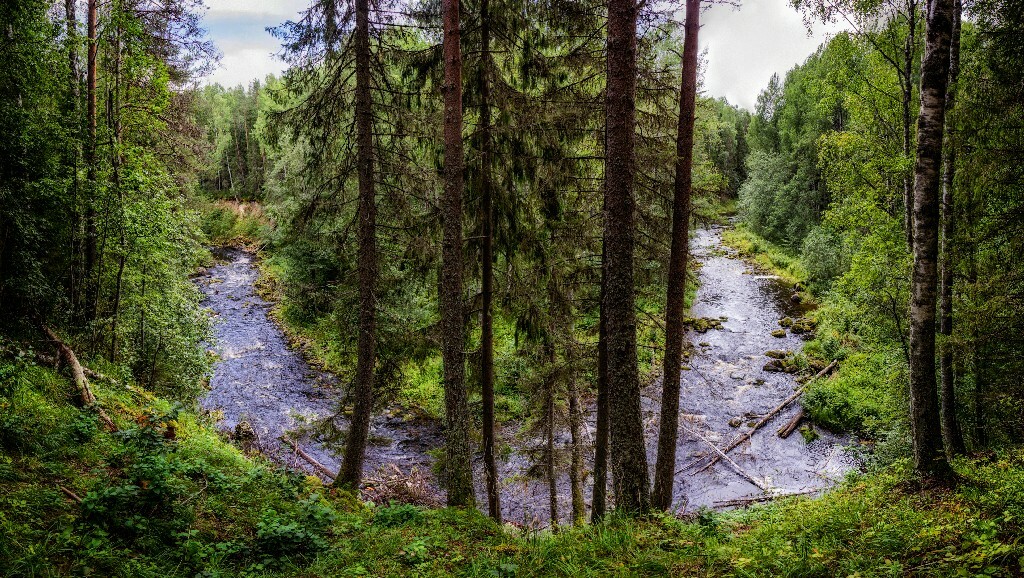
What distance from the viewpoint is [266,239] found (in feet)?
105

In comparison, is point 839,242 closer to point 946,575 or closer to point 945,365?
point 945,365

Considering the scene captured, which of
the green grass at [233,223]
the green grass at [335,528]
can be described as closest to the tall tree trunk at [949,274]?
the green grass at [335,528]

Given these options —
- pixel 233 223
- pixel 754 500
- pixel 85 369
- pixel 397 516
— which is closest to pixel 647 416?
pixel 754 500

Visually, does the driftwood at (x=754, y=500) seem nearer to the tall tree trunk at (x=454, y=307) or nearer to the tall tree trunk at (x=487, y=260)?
the tall tree trunk at (x=487, y=260)

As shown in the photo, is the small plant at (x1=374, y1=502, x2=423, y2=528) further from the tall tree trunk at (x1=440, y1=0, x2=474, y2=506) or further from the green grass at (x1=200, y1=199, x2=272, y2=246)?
the green grass at (x1=200, y1=199, x2=272, y2=246)

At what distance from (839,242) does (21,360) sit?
3423cm

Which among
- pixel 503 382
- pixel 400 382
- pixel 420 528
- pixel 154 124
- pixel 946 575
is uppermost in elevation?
pixel 154 124

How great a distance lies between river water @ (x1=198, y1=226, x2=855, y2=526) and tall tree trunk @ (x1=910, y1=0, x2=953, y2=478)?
377 centimetres

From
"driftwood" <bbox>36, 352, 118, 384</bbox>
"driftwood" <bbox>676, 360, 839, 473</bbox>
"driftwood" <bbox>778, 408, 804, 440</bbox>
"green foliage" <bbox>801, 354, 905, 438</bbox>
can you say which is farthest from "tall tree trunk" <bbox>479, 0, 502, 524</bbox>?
"driftwood" <bbox>778, 408, 804, 440</bbox>

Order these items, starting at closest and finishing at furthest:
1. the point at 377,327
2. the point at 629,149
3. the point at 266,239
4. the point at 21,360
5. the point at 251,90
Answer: the point at 629,149 < the point at 21,360 < the point at 377,327 < the point at 266,239 < the point at 251,90

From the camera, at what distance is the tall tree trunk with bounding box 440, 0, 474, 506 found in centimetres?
757

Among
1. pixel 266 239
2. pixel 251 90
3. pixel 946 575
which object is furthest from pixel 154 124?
pixel 251 90

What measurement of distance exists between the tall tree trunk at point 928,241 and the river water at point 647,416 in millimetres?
3774

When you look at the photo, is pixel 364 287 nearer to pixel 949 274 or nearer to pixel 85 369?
pixel 85 369
